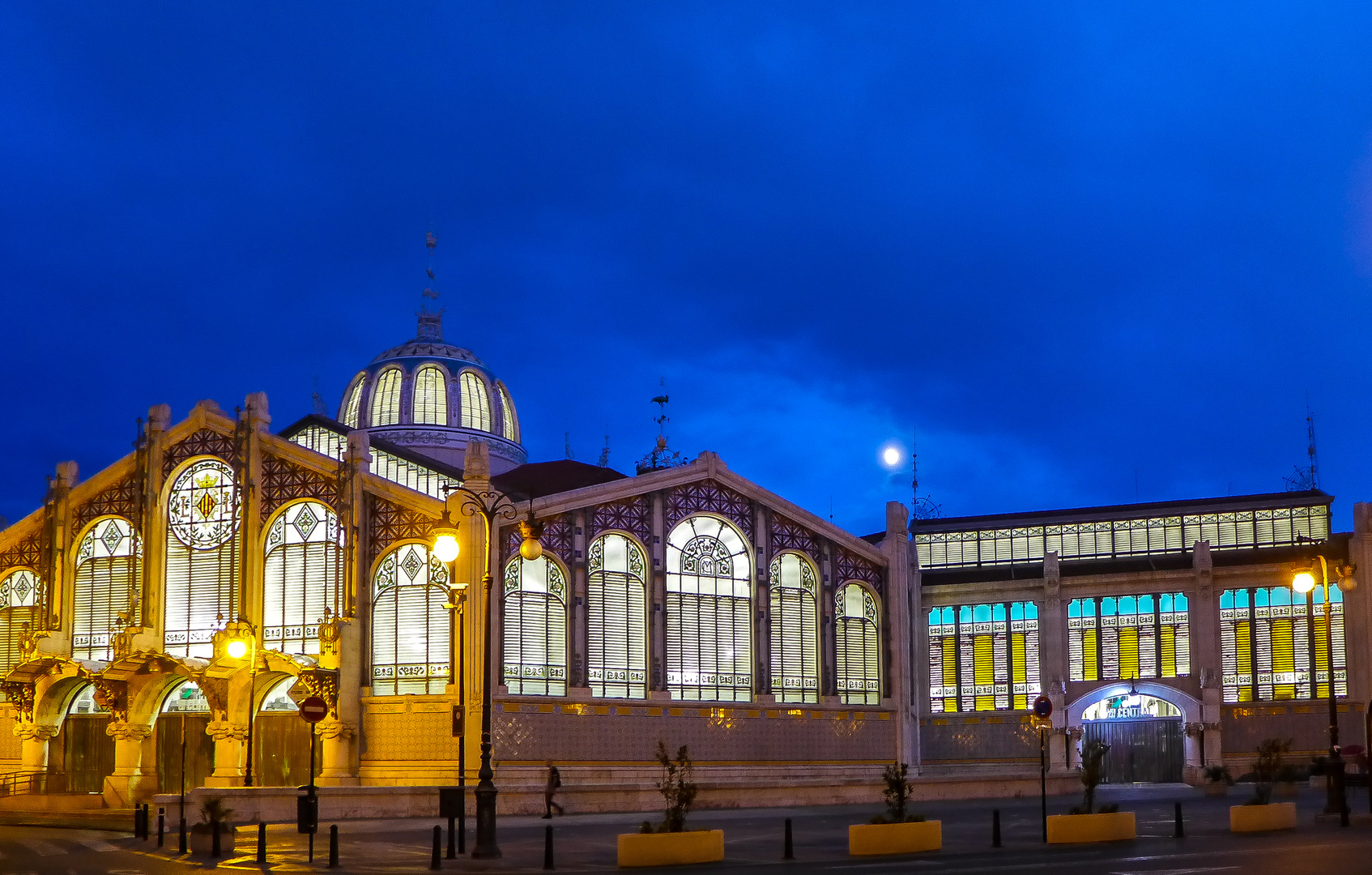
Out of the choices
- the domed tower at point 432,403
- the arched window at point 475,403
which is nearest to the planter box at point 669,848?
the domed tower at point 432,403

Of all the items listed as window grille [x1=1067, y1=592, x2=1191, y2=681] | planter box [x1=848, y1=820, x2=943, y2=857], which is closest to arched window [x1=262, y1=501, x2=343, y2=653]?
planter box [x1=848, y1=820, x2=943, y2=857]

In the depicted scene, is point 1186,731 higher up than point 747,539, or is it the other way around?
point 747,539

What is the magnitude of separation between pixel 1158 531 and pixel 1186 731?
11988 mm

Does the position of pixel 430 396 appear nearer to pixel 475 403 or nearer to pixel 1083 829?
pixel 475 403

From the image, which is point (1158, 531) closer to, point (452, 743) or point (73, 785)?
point (452, 743)

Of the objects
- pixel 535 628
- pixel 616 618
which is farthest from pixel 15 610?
pixel 616 618

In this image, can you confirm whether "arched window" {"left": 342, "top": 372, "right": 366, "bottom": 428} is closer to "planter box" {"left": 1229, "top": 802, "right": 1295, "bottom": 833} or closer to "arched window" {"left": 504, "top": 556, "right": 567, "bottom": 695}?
"arched window" {"left": 504, "top": 556, "right": 567, "bottom": 695}

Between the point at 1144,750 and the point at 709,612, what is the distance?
79.0ft

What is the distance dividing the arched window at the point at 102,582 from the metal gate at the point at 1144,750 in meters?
40.0

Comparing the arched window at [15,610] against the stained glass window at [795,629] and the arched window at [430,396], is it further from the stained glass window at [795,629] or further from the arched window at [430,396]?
the stained glass window at [795,629]

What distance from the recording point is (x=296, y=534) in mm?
55094

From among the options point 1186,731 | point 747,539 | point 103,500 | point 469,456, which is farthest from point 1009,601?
point 103,500

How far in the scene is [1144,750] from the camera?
70.4m

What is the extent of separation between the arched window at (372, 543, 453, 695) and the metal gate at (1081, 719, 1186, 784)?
31.0 metres
